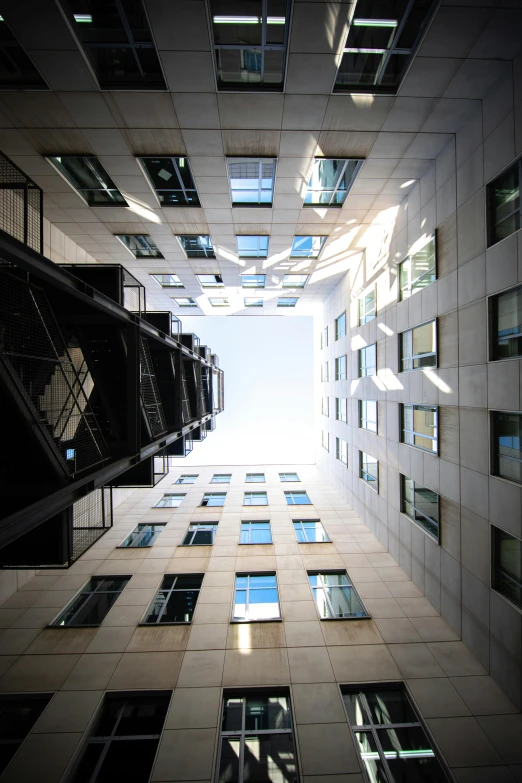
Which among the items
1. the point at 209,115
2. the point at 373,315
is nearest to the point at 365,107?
the point at 209,115

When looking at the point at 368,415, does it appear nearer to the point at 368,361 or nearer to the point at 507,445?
the point at 368,361

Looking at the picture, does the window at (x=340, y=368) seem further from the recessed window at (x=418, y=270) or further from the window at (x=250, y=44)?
the window at (x=250, y=44)

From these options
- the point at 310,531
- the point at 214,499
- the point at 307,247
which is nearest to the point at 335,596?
the point at 310,531

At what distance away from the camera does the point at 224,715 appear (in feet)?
28.6

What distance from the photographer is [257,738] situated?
324 inches

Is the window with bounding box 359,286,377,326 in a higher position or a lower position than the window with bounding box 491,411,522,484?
higher

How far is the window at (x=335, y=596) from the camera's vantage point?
11.9 m

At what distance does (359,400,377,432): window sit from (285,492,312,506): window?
615 cm

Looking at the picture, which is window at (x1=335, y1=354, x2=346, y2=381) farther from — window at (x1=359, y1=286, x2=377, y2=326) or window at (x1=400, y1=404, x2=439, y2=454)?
window at (x1=400, y1=404, x2=439, y2=454)

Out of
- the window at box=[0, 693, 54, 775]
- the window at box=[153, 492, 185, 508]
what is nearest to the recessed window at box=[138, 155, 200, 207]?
the window at box=[153, 492, 185, 508]

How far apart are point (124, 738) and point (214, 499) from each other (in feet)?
44.5

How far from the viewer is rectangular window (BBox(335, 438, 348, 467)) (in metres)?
22.6

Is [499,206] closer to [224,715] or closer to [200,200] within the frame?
[200,200]

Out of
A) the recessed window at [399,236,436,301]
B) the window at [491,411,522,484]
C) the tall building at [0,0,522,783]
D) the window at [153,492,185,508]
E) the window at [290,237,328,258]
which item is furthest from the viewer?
the window at [153,492,185,508]
